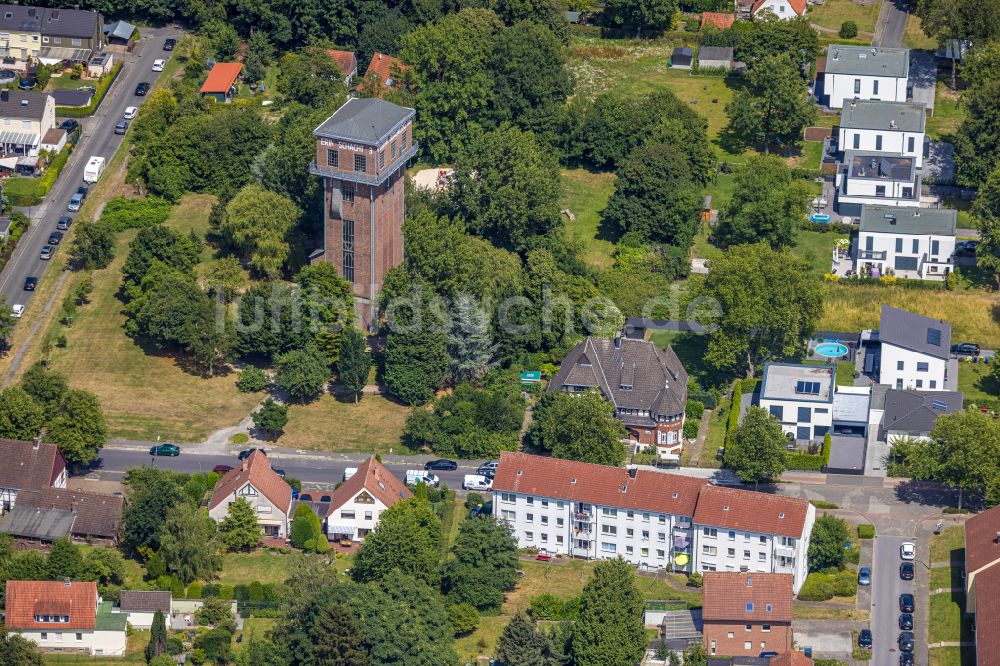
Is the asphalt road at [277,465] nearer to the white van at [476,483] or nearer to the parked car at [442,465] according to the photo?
the parked car at [442,465]

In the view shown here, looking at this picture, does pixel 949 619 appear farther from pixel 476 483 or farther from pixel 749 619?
pixel 476 483

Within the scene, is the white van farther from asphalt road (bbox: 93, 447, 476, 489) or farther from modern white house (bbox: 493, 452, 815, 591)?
modern white house (bbox: 493, 452, 815, 591)

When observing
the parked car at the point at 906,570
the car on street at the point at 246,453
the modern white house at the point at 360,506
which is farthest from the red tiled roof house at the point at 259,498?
the parked car at the point at 906,570

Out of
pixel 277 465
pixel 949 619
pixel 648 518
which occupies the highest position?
pixel 648 518

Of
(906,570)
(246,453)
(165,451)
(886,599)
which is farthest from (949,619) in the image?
(165,451)

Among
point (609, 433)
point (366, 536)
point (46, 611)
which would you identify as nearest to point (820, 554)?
point (609, 433)

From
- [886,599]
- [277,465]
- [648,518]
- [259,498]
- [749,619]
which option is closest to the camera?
[749,619]

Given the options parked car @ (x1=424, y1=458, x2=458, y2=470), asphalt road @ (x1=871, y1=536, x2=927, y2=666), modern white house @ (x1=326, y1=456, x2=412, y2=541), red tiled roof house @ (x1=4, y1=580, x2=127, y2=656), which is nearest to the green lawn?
asphalt road @ (x1=871, y1=536, x2=927, y2=666)
